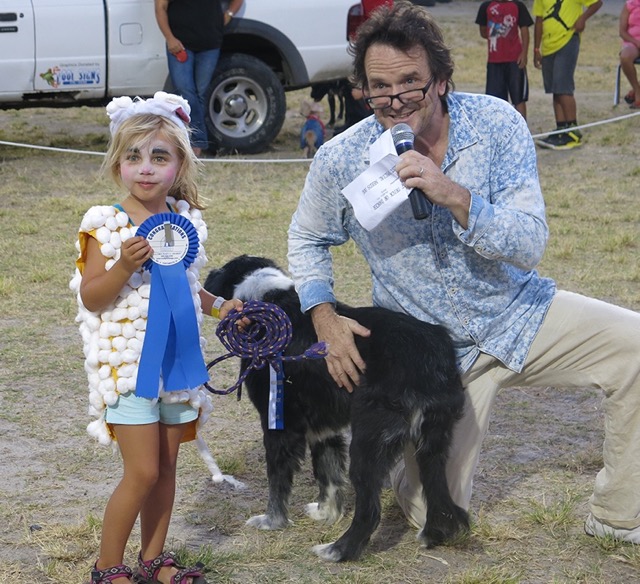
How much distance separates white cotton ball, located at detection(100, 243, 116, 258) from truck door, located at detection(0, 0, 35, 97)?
723 centimetres

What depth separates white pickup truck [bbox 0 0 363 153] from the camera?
Result: 9.55 m

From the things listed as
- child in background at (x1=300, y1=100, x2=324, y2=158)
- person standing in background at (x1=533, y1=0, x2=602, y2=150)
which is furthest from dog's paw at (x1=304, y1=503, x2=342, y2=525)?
person standing in background at (x1=533, y1=0, x2=602, y2=150)

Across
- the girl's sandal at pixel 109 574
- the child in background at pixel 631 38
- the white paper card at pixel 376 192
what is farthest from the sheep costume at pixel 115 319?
the child in background at pixel 631 38

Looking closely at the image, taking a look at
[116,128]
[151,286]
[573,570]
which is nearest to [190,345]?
[151,286]

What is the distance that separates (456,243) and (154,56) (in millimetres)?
7150

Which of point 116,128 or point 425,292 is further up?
point 116,128

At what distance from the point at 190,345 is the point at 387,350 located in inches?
26.0

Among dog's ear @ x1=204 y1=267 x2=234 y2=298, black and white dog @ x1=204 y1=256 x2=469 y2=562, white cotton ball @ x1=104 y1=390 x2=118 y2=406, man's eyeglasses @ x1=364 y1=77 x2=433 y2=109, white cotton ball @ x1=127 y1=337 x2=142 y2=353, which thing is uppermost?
man's eyeglasses @ x1=364 y1=77 x2=433 y2=109

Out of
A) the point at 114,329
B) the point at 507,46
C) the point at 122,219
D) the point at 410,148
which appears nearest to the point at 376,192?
the point at 410,148

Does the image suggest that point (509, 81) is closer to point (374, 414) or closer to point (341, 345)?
point (341, 345)

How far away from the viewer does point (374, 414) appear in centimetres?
327

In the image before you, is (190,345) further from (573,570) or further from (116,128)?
(573,570)

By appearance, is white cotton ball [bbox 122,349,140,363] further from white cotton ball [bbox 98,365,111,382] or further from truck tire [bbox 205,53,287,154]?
truck tire [bbox 205,53,287,154]

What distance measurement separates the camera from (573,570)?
132 inches
